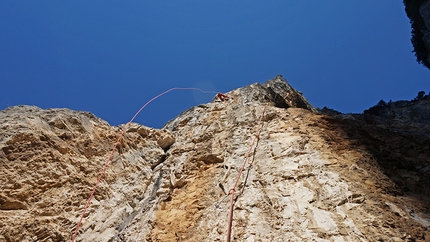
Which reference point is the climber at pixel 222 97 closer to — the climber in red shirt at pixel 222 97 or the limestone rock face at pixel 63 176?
the climber in red shirt at pixel 222 97

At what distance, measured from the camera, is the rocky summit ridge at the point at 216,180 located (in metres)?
4.03

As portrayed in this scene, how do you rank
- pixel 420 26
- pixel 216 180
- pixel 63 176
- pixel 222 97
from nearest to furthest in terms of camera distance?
pixel 216 180
pixel 63 176
pixel 222 97
pixel 420 26

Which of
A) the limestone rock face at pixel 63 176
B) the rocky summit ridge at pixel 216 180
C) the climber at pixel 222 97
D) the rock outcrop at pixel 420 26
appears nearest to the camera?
the rocky summit ridge at pixel 216 180

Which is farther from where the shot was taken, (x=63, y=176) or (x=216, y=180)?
(x=63, y=176)

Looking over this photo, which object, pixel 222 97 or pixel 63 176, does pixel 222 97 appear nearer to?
pixel 222 97

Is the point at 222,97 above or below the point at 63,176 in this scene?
above

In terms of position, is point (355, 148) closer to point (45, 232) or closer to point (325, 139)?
point (325, 139)

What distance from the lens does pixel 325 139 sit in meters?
6.12

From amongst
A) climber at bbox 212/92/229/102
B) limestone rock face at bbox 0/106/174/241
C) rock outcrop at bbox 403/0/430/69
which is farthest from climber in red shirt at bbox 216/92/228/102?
rock outcrop at bbox 403/0/430/69

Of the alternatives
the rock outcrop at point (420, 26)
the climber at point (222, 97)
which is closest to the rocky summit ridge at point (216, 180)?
the climber at point (222, 97)

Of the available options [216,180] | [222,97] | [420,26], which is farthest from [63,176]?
[420,26]

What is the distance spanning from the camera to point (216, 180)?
18.5ft

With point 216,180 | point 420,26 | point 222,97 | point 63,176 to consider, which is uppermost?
point 420,26

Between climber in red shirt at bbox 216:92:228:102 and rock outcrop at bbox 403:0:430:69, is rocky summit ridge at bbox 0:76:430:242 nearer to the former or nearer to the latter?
climber in red shirt at bbox 216:92:228:102
